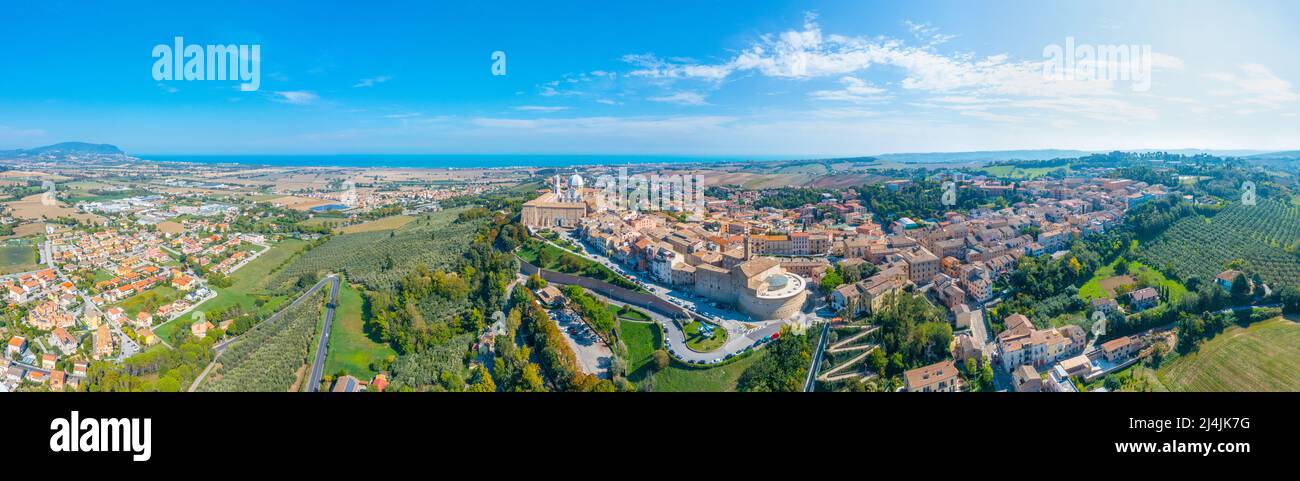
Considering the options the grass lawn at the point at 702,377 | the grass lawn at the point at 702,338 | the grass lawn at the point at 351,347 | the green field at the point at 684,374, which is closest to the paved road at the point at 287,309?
the grass lawn at the point at 351,347

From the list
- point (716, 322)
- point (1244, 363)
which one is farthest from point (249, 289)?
point (1244, 363)

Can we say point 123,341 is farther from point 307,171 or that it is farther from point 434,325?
point 307,171

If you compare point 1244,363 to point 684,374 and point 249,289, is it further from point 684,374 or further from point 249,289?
point 249,289

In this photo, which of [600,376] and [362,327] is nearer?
[600,376]

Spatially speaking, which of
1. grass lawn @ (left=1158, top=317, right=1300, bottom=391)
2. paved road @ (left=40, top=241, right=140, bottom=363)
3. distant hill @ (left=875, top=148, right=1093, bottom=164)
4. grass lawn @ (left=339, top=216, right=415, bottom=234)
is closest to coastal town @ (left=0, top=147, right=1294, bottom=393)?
paved road @ (left=40, top=241, right=140, bottom=363)

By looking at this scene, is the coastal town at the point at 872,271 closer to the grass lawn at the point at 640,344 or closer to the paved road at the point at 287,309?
the grass lawn at the point at 640,344
